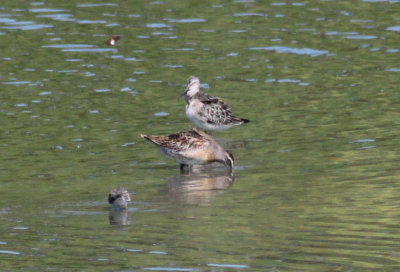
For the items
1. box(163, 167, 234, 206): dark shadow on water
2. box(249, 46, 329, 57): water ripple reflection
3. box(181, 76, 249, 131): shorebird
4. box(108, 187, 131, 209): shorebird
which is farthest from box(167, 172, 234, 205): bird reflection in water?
box(249, 46, 329, 57): water ripple reflection

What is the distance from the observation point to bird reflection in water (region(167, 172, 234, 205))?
16.5m

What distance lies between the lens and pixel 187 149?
19250mm

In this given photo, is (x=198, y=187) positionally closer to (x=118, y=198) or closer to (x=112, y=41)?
(x=118, y=198)

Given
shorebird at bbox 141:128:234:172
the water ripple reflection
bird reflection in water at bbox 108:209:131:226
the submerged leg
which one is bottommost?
the submerged leg

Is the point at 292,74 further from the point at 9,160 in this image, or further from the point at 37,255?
the point at 37,255

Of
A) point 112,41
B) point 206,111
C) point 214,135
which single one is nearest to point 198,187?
point 206,111

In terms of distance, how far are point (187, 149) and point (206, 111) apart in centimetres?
375

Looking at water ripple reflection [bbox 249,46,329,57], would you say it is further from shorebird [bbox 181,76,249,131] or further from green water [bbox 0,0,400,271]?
shorebird [bbox 181,76,249,131]

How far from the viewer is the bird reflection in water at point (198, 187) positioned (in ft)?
54.0

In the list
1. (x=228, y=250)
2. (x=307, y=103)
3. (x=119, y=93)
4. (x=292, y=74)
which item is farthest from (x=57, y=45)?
(x=228, y=250)

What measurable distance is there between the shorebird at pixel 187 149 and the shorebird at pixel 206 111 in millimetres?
2913

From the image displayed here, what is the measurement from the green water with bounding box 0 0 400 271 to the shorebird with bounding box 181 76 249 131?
34cm

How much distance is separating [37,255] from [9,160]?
681cm

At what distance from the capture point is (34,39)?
30.8 meters
